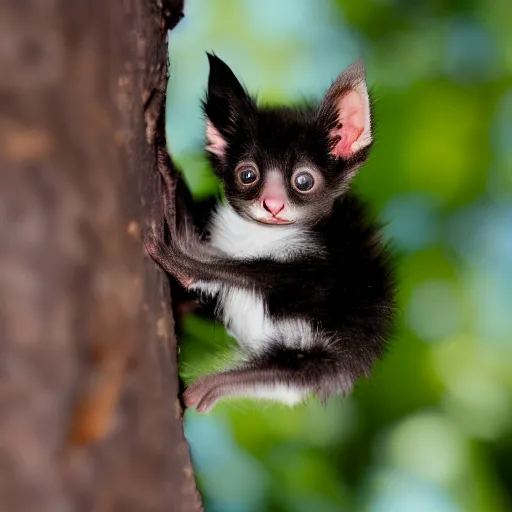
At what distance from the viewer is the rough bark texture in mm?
822

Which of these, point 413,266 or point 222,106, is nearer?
point 222,106

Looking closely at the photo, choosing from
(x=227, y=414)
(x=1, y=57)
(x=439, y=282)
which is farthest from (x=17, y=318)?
(x=439, y=282)

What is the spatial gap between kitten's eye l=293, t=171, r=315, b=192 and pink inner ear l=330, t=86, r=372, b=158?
0.09 m

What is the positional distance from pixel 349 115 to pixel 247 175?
10.2 inches

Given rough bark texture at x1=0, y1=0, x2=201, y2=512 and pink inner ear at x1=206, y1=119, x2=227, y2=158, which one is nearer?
rough bark texture at x1=0, y1=0, x2=201, y2=512

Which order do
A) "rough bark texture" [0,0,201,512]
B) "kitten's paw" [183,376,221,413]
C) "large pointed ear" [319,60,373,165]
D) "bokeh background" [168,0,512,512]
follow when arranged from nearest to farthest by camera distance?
"rough bark texture" [0,0,201,512], "kitten's paw" [183,376,221,413], "large pointed ear" [319,60,373,165], "bokeh background" [168,0,512,512]

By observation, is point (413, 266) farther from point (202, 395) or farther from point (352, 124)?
point (202, 395)

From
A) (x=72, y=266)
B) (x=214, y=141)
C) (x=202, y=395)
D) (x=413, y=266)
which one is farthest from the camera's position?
(x=413, y=266)

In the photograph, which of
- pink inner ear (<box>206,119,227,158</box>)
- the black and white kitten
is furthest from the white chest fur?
pink inner ear (<box>206,119,227,158</box>)

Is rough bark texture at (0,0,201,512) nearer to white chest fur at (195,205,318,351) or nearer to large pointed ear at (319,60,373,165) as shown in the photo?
white chest fur at (195,205,318,351)

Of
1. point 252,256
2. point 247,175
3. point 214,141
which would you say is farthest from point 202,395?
point 214,141

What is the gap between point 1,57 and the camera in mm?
802

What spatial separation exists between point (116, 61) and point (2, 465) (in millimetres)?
536

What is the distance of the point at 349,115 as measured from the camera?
1.54 metres
